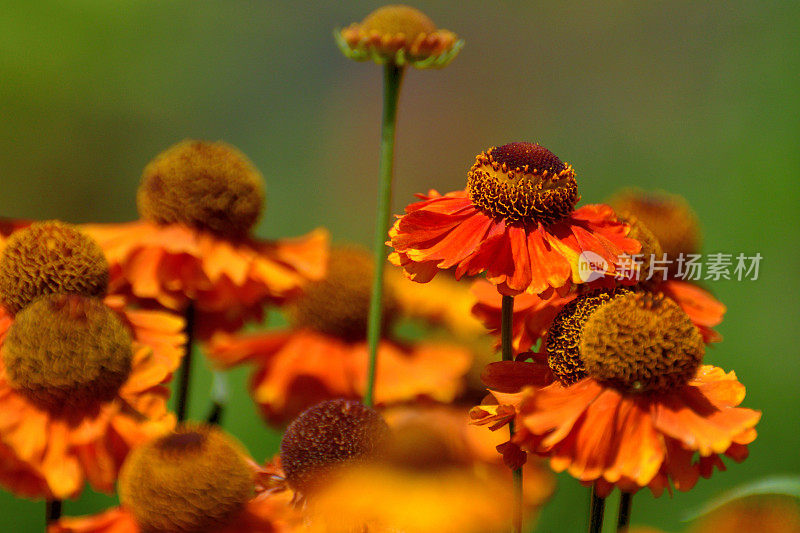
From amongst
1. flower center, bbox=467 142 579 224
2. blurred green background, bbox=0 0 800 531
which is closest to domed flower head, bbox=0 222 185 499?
flower center, bbox=467 142 579 224

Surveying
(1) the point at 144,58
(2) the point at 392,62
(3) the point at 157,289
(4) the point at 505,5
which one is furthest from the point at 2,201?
(2) the point at 392,62

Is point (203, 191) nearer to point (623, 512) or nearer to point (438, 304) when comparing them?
point (438, 304)

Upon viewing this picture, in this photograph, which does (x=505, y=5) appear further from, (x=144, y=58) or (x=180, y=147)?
(x=180, y=147)

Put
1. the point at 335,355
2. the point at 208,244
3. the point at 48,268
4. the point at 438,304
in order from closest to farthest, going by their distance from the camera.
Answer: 1. the point at 48,268
2. the point at 208,244
3. the point at 335,355
4. the point at 438,304

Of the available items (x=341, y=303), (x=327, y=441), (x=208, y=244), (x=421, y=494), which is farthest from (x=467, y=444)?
(x=341, y=303)

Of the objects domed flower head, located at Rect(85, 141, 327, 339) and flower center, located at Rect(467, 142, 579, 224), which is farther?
domed flower head, located at Rect(85, 141, 327, 339)

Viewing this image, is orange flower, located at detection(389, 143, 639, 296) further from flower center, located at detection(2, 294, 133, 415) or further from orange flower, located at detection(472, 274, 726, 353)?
flower center, located at detection(2, 294, 133, 415)

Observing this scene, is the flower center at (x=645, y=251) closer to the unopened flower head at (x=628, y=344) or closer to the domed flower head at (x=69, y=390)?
the unopened flower head at (x=628, y=344)
